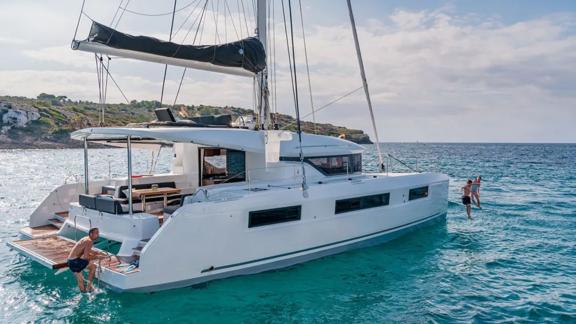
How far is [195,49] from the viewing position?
9.84 meters

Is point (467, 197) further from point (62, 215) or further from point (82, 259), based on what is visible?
point (62, 215)

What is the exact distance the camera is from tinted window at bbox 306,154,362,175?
11148 mm

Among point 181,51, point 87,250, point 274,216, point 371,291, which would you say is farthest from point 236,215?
point 181,51

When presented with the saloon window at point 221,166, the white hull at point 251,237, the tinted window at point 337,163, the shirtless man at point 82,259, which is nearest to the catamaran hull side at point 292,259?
the white hull at point 251,237

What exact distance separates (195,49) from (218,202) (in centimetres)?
403

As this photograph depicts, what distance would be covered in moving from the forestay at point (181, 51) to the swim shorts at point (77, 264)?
4361 mm

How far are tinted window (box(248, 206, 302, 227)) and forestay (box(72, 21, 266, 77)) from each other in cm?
393

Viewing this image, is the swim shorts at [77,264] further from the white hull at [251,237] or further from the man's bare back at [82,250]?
the white hull at [251,237]

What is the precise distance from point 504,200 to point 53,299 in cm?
1972

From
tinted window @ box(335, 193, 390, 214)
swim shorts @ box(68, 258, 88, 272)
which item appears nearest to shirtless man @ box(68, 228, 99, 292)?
swim shorts @ box(68, 258, 88, 272)

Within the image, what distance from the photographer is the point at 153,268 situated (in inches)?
278

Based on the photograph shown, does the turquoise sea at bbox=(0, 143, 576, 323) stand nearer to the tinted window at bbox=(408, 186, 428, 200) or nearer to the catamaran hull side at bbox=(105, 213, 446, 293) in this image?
the catamaran hull side at bbox=(105, 213, 446, 293)

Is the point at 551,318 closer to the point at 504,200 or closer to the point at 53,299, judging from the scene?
the point at 53,299

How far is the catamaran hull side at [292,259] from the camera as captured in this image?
291 inches
